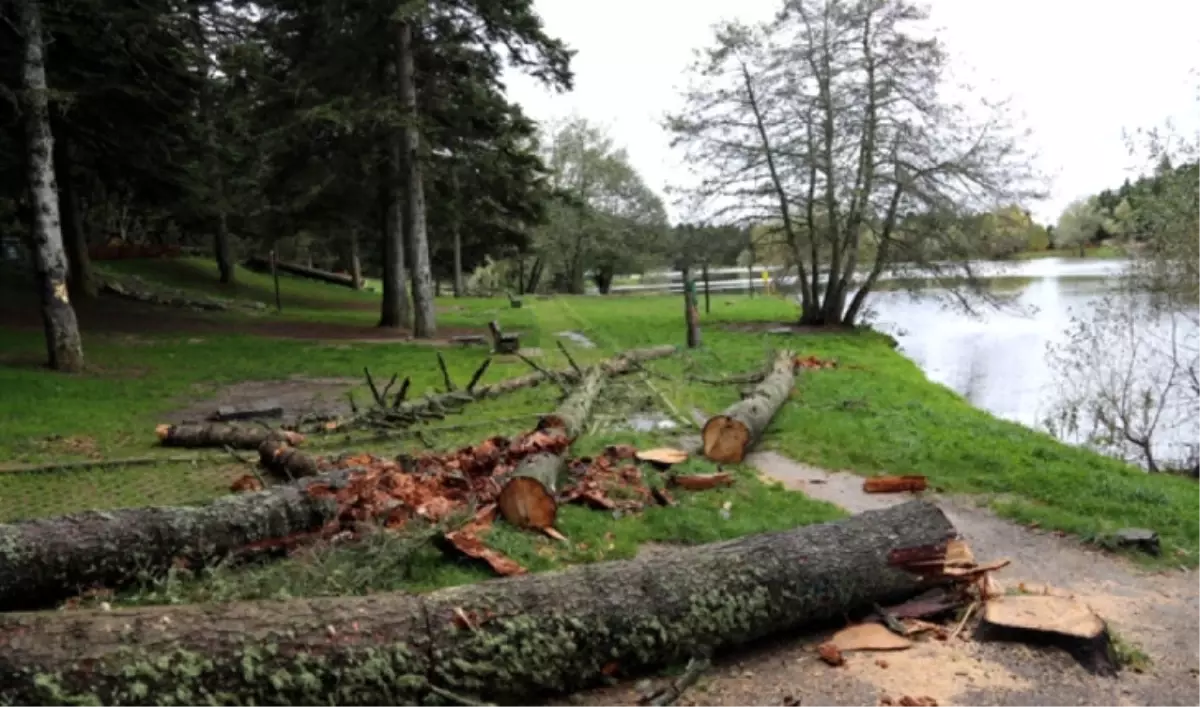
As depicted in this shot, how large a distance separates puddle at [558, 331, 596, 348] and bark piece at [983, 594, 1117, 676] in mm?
15798

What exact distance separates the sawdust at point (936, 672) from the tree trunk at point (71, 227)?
71.9 ft

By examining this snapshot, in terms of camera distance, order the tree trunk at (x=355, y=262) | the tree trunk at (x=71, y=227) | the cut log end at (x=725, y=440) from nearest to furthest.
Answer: the cut log end at (x=725, y=440), the tree trunk at (x=71, y=227), the tree trunk at (x=355, y=262)

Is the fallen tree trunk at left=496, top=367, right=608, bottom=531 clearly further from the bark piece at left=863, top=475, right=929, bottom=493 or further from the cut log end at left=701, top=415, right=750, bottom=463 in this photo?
the bark piece at left=863, top=475, right=929, bottom=493

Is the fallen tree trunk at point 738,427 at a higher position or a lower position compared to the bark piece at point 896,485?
higher

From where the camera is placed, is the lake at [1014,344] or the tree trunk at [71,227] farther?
the tree trunk at [71,227]

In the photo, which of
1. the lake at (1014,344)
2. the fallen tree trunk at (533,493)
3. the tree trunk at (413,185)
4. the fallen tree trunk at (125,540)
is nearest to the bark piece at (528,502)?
the fallen tree trunk at (533,493)

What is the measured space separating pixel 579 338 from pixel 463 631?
18.6 m

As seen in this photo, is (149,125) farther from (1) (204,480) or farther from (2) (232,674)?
(2) (232,674)

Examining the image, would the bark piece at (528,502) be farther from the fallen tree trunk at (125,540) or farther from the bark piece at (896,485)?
the bark piece at (896,485)

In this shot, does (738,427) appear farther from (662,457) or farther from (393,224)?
(393,224)

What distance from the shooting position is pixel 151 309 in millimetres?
24109

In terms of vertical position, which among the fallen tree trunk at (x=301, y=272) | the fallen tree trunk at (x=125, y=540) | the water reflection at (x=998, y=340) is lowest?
the water reflection at (x=998, y=340)

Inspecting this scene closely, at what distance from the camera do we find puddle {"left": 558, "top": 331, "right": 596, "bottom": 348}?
20605 millimetres

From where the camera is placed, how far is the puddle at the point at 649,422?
10.1 m
